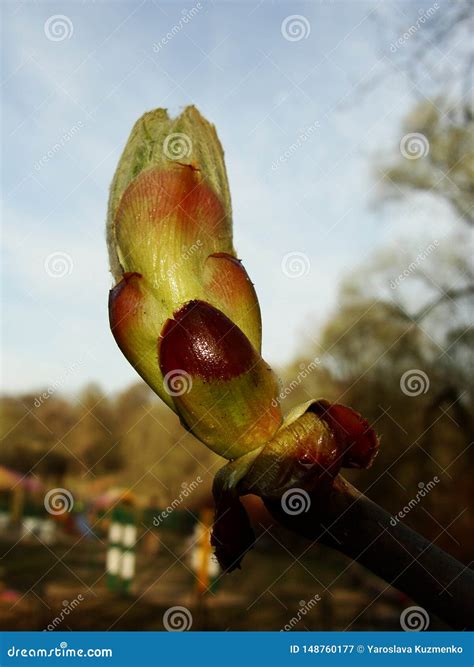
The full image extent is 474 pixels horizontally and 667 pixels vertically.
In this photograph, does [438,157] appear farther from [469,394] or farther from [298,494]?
[298,494]

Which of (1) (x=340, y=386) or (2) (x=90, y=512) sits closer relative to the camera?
(1) (x=340, y=386)

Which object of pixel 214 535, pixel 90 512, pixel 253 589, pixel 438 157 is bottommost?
pixel 90 512

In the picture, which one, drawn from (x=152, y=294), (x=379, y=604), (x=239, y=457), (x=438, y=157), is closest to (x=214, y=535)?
(x=239, y=457)

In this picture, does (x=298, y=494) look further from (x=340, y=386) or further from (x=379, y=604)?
(x=379, y=604)

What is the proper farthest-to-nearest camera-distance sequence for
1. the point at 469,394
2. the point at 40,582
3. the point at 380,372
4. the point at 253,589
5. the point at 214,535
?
the point at 253,589
the point at 40,582
the point at 380,372
the point at 469,394
the point at 214,535

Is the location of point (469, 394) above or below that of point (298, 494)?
above

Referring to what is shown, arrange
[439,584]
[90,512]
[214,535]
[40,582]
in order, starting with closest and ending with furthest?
[439,584] → [214,535] → [40,582] → [90,512]

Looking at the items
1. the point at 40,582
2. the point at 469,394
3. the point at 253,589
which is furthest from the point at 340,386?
the point at 40,582

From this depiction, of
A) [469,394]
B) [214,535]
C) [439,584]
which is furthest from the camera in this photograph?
[469,394]

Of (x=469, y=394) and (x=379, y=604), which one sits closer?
(x=469, y=394)

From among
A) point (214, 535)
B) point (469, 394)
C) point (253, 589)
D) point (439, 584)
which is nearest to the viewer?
point (439, 584)
